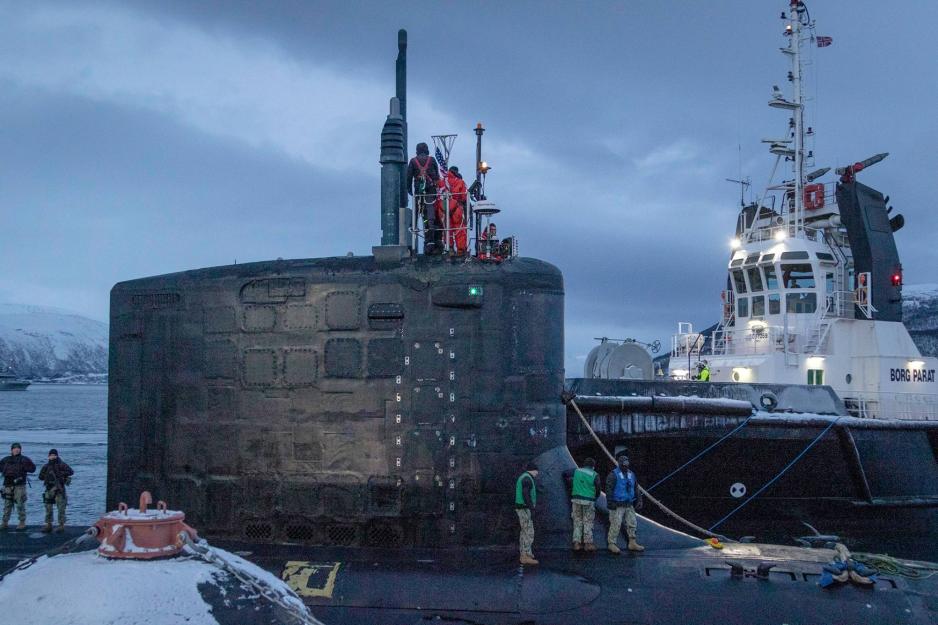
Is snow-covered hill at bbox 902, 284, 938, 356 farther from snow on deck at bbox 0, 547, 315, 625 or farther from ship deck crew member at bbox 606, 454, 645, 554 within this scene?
snow on deck at bbox 0, 547, 315, 625

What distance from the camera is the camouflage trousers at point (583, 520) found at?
9.96 meters

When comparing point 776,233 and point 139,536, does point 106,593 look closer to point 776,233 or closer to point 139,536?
point 139,536

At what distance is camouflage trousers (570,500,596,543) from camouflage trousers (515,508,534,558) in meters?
0.85

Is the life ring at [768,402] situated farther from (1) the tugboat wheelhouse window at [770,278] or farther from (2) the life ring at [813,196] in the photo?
(2) the life ring at [813,196]

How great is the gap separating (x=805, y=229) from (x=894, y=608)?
1976cm

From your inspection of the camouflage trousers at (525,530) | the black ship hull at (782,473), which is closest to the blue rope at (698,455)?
the black ship hull at (782,473)

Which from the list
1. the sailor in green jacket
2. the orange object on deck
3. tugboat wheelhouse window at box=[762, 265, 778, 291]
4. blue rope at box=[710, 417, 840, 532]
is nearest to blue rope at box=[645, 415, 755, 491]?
blue rope at box=[710, 417, 840, 532]

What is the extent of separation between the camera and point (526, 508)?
30.4 ft

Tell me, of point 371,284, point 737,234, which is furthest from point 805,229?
point 371,284

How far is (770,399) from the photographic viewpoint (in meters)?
19.5

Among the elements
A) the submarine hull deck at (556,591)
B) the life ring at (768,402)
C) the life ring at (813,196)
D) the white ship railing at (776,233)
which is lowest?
the submarine hull deck at (556,591)

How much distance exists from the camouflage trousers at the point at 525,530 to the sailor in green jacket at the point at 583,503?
2.74 ft

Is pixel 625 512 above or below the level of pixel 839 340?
below

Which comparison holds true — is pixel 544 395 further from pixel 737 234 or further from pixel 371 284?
pixel 737 234
